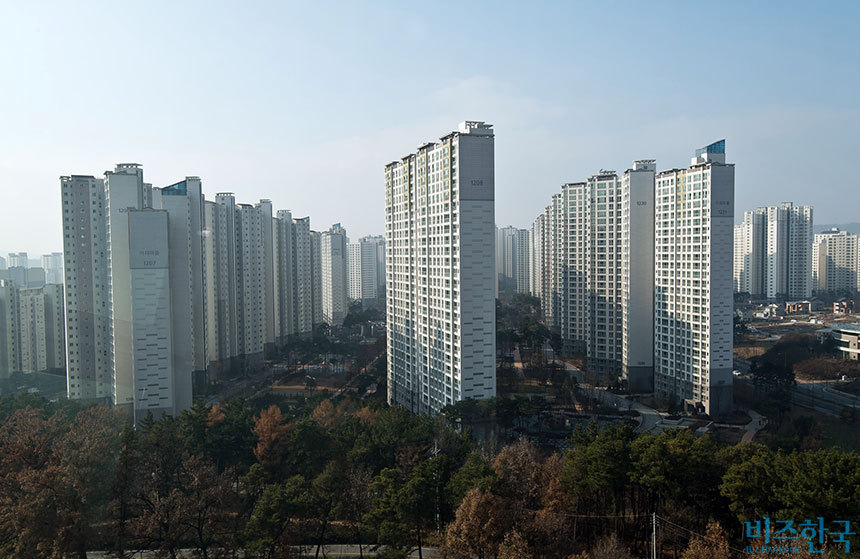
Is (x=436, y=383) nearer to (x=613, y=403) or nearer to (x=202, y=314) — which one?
(x=613, y=403)

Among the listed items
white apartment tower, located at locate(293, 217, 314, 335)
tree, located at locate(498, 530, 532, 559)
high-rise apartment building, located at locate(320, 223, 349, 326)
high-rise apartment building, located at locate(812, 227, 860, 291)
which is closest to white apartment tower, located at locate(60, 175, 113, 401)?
white apartment tower, located at locate(293, 217, 314, 335)

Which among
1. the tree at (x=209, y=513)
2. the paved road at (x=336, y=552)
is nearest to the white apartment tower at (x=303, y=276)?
the paved road at (x=336, y=552)

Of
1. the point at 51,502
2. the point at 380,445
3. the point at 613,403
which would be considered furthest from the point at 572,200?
the point at 51,502

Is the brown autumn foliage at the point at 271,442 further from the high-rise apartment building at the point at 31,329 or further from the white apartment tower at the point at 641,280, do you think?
the white apartment tower at the point at 641,280

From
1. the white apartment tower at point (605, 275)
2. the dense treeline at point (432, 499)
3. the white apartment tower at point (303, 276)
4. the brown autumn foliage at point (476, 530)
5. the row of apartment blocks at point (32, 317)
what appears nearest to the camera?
the brown autumn foliage at point (476, 530)

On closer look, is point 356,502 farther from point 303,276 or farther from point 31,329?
point 303,276
